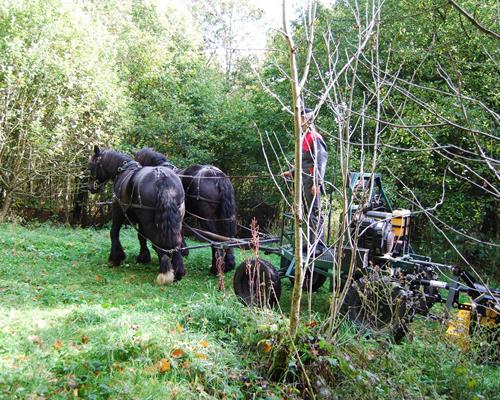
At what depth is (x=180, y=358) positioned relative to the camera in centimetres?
375

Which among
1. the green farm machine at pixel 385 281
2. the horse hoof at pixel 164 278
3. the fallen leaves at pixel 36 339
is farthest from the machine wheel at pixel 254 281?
the fallen leaves at pixel 36 339

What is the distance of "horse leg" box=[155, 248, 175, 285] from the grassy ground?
5.57 feet

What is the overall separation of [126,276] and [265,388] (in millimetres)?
4699

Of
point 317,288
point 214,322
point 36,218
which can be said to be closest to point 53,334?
point 214,322

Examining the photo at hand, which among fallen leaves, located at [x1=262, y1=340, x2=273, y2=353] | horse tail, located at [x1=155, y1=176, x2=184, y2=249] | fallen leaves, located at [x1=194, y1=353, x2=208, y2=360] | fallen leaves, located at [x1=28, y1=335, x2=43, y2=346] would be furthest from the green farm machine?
fallen leaves, located at [x1=28, y1=335, x2=43, y2=346]

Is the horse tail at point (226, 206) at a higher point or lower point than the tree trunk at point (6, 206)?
higher

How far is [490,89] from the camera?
9359 mm

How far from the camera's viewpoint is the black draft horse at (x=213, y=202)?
8.55 meters

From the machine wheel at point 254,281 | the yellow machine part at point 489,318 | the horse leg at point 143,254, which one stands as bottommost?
the horse leg at point 143,254

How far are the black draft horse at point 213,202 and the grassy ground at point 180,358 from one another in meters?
3.10

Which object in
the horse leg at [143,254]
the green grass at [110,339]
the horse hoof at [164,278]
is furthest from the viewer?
the horse leg at [143,254]

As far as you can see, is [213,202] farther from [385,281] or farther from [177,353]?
[177,353]

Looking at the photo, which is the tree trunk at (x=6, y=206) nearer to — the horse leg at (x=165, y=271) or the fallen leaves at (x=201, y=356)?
the horse leg at (x=165, y=271)

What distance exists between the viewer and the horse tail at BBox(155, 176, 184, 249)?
7254mm
